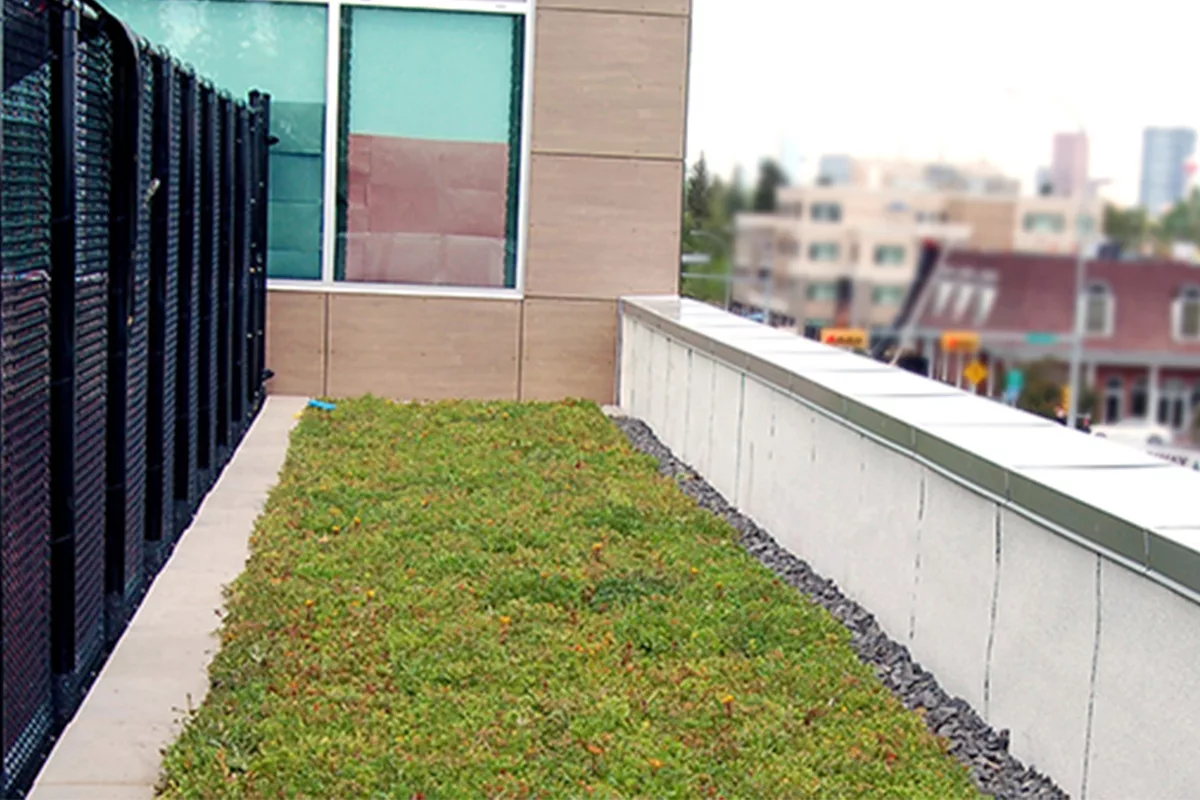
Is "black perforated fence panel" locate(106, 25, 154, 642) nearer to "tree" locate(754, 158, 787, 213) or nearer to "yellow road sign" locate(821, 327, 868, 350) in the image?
"tree" locate(754, 158, 787, 213)

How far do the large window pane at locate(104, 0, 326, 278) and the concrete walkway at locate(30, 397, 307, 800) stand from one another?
5.32 metres

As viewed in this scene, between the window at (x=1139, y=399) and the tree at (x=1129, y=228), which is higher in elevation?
the tree at (x=1129, y=228)

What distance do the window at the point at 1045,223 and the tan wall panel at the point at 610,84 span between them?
1002cm

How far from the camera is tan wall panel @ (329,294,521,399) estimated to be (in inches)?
547

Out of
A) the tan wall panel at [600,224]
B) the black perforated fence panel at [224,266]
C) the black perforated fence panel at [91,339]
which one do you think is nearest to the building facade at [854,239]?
the black perforated fence panel at [91,339]

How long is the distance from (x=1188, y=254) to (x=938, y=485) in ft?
8.88

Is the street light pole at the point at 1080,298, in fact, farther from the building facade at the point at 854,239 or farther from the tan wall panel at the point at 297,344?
the tan wall panel at the point at 297,344

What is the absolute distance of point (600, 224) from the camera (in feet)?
45.8

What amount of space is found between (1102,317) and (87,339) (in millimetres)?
2969

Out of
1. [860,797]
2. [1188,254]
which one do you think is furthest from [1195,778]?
[1188,254]

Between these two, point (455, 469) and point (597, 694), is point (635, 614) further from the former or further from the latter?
point (455, 469)

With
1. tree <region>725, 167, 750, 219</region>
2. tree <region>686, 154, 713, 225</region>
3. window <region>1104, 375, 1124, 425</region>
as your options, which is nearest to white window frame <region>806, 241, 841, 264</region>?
window <region>1104, 375, 1124, 425</region>

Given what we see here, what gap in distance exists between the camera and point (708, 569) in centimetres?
721

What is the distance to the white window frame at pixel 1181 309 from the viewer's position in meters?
3.15
